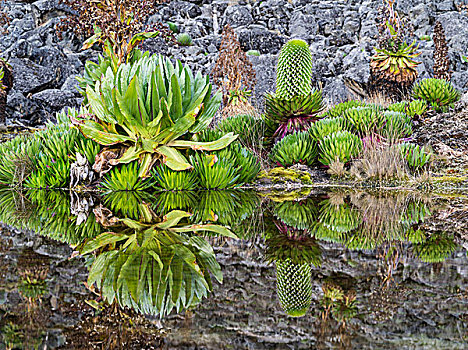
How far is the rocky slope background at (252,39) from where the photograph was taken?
14.3 meters

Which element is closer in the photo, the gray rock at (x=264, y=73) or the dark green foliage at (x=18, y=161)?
A: the dark green foliage at (x=18, y=161)

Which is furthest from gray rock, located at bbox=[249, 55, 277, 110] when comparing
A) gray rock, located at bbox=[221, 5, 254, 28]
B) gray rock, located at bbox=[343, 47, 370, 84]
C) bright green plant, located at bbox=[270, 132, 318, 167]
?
bright green plant, located at bbox=[270, 132, 318, 167]

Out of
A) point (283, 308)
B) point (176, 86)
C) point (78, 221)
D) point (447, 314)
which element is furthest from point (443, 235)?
point (176, 86)

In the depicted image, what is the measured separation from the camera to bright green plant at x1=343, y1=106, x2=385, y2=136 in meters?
6.45

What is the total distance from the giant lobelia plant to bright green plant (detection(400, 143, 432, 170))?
249 cm

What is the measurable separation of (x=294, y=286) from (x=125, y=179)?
358cm

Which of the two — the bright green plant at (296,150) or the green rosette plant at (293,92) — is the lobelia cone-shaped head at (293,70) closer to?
the green rosette plant at (293,92)

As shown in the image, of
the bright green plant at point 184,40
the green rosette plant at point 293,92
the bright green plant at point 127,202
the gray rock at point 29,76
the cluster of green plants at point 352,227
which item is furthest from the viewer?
the bright green plant at point 184,40

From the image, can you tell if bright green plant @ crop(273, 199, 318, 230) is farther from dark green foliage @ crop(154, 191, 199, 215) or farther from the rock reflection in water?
dark green foliage @ crop(154, 191, 199, 215)

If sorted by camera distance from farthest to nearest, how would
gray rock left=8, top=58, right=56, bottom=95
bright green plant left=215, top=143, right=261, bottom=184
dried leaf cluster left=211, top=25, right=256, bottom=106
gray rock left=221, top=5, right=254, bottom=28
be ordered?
1. gray rock left=221, top=5, right=254, bottom=28
2. gray rock left=8, top=58, right=56, bottom=95
3. dried leaf cluster left=211, top=25, right=256, bottom=106
4. bright green plant left=215, top=143, right=261, bottom=184

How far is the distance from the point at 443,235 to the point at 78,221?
7.42ft

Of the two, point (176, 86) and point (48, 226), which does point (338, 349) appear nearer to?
point (48, 226)

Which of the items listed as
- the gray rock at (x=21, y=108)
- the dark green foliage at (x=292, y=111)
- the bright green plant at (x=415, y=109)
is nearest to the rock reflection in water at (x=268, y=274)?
the dark green foliage at (x=292, y=111)

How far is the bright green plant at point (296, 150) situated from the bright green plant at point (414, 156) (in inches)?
44.7
